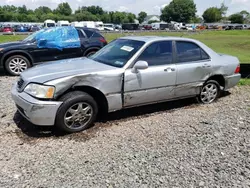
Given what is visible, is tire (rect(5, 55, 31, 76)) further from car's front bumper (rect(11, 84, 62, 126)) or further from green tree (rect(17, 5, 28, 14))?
green tree (rect(17, 5, 28, 14))

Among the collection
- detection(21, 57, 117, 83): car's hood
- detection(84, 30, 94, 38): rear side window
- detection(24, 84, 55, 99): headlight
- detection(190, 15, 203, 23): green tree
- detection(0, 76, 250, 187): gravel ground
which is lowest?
detection(0, 76, 250, 187): gravel ground

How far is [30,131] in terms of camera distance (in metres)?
4.33

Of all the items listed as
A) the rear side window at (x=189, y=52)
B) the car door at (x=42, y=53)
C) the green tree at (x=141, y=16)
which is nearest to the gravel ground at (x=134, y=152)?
the rear side window at (x=189, y=52)

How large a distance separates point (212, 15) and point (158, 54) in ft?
425

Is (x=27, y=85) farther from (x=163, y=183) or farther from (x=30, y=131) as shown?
(x=163, y=183)

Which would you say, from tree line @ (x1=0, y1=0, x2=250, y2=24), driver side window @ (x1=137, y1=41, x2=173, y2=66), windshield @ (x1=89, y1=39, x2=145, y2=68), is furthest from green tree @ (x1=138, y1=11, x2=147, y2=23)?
driver side window @ (x1=137, y1=41, x2=173, y2=66)

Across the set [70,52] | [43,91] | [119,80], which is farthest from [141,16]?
[43,91]

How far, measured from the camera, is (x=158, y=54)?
5.02m

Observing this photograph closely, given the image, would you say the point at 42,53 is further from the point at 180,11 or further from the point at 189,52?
the point at 180,11

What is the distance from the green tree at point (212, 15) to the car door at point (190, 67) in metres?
127

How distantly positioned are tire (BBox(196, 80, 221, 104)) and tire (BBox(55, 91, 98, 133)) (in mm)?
2600

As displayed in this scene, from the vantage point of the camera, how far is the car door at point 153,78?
463 cm

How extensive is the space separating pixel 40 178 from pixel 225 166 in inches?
92.3

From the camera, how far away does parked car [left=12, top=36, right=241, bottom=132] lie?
4.02 meters
